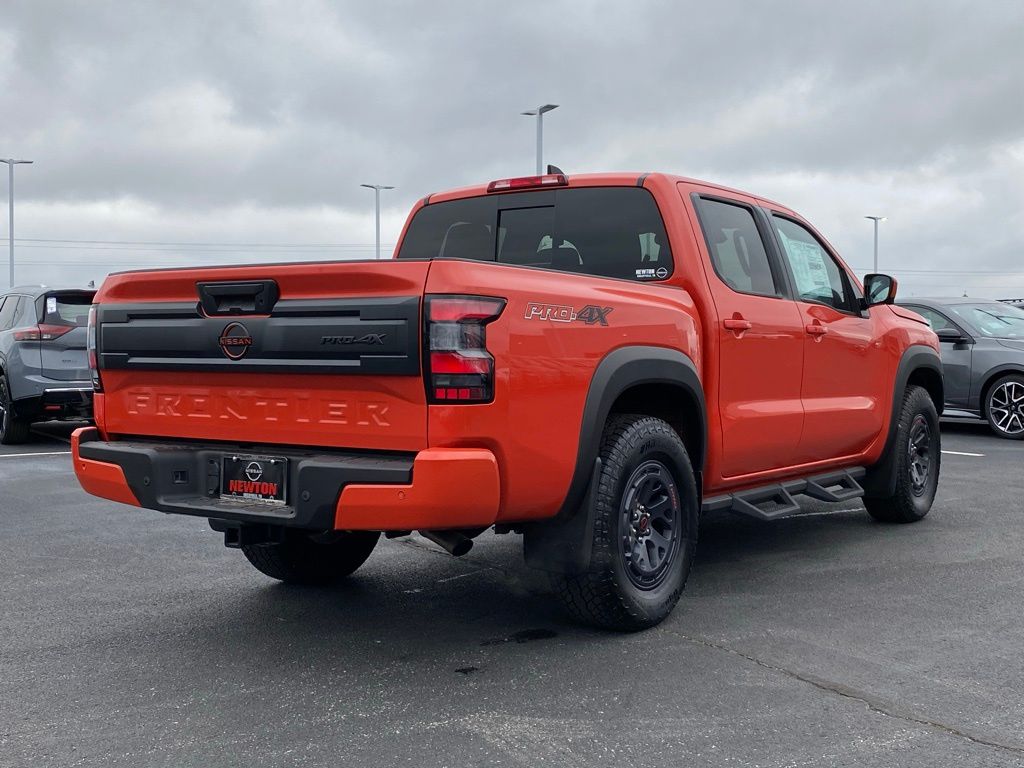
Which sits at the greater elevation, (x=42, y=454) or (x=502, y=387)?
(x=502, y=387)

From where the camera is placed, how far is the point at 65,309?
11.9 m

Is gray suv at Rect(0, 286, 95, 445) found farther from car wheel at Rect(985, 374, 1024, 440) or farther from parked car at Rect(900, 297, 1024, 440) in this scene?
car wheel at Rect(985, 374, 1024, 440)

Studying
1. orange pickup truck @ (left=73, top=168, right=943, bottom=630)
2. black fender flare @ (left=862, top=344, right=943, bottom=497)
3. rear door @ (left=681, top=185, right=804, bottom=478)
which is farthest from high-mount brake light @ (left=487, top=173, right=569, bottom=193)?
black fender flare @ (left=862, top=344, right=943, bottom=497)

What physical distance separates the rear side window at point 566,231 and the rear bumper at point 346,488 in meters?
1.54

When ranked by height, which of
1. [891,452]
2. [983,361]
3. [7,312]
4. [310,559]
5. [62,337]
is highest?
[7,312]

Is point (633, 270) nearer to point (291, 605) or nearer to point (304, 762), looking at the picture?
point (291, 605)

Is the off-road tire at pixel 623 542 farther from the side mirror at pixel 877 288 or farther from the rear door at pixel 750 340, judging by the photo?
the side mirror at pixel 877 288

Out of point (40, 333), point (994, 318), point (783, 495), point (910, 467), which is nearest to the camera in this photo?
point (783, 495)

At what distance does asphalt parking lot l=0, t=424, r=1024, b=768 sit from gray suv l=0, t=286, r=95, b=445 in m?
5.68

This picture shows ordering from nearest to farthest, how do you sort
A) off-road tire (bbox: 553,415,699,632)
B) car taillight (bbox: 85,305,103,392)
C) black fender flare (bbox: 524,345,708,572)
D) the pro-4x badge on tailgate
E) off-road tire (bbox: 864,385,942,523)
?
1. the pro-4x badge on tailgate
2. black fender flare (bbox: 524,345,708,572)
3. off-road tire (bbox: 553,415,699,632)
4. car taillight (bbox: 85,305,103,392)
5. off-road tire (bbox: 864,385,942,523)

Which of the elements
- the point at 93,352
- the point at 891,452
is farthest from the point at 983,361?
the point at 93,352

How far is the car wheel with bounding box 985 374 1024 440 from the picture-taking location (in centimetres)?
1173

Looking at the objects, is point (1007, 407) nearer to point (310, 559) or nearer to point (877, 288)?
point (877, 288)

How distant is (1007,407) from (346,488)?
33.0 ft
